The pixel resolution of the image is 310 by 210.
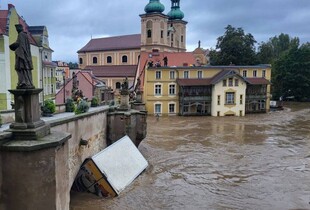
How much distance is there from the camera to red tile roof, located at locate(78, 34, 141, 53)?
75.7 metres

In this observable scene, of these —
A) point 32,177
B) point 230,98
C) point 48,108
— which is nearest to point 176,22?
point 230,98

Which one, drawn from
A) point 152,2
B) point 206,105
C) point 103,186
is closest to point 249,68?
point 206,105

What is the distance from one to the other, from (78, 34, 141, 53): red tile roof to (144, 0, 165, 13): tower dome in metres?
10.3

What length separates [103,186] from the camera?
15.0 metres

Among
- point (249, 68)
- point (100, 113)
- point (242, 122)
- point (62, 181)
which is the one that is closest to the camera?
point (62, 181)

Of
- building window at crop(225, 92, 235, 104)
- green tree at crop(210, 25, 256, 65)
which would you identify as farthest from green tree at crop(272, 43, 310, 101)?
building window at crop(225, 92, 235, 104)

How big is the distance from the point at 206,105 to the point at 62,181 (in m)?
41.6

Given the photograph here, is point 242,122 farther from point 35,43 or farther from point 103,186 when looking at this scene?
point 103,186

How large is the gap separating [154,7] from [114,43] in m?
17.9

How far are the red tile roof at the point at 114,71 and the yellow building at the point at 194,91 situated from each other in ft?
75.0

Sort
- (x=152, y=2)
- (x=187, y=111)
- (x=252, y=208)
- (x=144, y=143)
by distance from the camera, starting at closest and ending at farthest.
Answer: (x=252, y=208), (x=144, y=143), (x=187, y=111), (x=152, y=2)

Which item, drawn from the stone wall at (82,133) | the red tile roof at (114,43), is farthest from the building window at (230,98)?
the red tile roof at (114,43)

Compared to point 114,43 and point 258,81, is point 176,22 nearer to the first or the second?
point 114,43

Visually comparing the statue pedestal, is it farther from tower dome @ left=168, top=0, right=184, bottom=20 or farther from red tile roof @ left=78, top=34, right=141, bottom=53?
tower dome @ left=168, top=0, right=184, bottom=20
